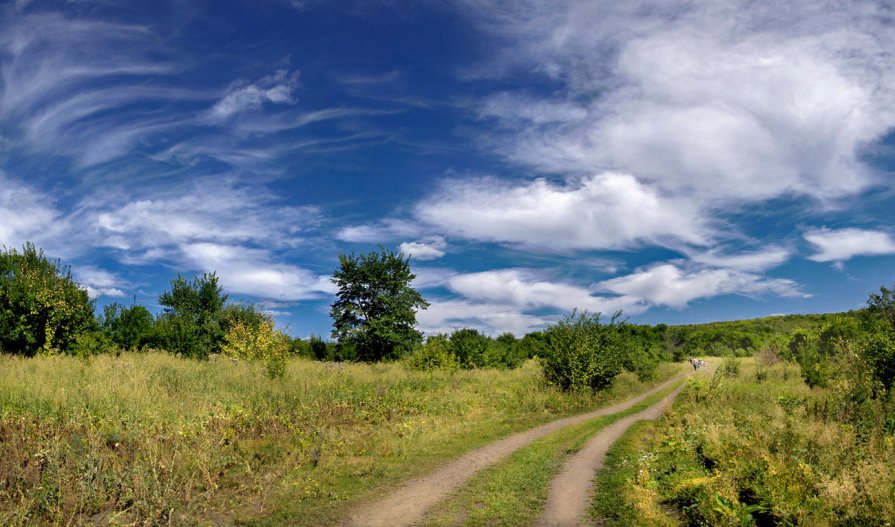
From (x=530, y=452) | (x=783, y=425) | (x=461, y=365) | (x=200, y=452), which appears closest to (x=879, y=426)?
(x=783, y=425)

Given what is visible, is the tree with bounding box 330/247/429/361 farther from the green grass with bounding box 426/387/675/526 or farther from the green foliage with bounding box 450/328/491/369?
the green grass with bounding box 426/387/675/526

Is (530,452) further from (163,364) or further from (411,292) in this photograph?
(411,292)

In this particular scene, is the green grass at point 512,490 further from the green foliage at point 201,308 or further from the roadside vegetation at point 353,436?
the green foliage at point 201,308

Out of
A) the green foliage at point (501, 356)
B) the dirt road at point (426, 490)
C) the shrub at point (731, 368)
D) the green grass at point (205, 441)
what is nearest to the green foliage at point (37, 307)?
the green grass at point (205, 441)

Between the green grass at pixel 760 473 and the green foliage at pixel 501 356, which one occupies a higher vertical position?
the green foliage at pixel 501 356

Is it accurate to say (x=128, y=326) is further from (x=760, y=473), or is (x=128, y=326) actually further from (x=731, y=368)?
(x=731, y=368)

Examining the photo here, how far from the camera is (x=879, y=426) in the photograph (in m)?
13.2

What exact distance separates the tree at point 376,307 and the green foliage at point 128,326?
55.1ft

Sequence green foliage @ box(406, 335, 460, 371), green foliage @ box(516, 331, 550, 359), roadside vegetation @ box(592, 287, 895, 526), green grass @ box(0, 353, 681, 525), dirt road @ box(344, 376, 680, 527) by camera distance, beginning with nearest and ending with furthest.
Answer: roadside vegetation @ box(592, 287, 895, 526) < green grass @ box(0, 353, 681, 525) < dirt road @ box(344, 376, 680, 527) < green foliage @ box(406, 335, 460, 371) < green foliage @ box(516, 331, 550, 359)

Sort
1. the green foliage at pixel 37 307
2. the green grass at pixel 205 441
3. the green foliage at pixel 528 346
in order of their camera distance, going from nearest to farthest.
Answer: the green grass at pixel 205 441, the green foliage at pixel 37 307, the green foliage at pixel 528 346

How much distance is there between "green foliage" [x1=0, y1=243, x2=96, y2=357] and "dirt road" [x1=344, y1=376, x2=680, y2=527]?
22968mm

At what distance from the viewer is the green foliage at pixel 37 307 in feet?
84.8

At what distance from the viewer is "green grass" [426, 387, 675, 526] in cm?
934

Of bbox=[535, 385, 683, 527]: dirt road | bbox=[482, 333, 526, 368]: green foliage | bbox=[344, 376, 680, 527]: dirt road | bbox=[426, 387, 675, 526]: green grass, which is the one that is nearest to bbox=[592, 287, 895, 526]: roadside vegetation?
bbox=[535, 385, 683, 527]: dirt road
